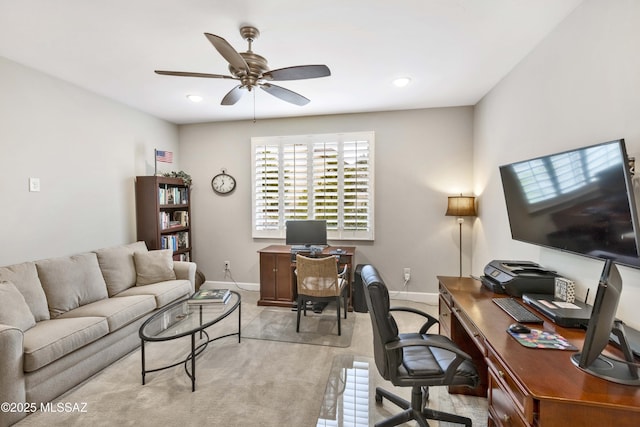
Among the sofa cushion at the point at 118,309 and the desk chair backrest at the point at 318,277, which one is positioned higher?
the desk chair backrest at the point at 318,277

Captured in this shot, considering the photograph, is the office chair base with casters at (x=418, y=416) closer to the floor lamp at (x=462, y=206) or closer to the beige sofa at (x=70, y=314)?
the beige sofa at (x=70, y=314)

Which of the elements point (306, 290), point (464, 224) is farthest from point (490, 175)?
point (306, 290)

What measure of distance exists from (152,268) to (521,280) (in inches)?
142

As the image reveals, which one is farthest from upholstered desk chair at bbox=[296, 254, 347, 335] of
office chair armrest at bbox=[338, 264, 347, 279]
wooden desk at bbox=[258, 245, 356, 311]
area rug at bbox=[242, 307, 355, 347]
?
wooden desk at bbox=[258, 245, 356, 311]

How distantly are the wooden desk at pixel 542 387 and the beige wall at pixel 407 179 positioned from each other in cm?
227

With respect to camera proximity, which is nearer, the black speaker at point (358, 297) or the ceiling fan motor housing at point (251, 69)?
the ceiling fan motor housing at point (251, 69)

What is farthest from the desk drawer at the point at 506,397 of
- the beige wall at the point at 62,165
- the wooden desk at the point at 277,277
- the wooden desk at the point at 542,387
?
the beige wall at the point at 62,165

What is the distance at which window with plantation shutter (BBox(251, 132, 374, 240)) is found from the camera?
4.11 m

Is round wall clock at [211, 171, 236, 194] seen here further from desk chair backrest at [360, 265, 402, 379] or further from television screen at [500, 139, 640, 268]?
television screen at [500, 139, 640, 268]

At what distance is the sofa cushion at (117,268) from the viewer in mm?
3045

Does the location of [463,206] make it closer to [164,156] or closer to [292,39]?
[292,39]

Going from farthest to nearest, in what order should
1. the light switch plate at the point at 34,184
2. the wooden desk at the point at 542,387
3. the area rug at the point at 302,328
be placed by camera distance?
the area rug at the point at 302,328, the light switch plate at the point at 34,184, the wooden desk at the point at 542,387

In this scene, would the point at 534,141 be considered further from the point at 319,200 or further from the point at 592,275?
the point at 319,200

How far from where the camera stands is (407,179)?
401 cm
